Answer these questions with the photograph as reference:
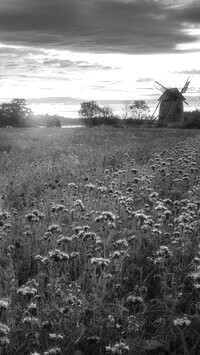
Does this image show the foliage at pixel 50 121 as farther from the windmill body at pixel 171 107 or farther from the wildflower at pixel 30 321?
the wildflower at pixel 30 321

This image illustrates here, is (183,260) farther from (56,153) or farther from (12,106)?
(12,106)

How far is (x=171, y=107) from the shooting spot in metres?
78.6

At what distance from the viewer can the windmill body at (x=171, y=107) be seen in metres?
78.2

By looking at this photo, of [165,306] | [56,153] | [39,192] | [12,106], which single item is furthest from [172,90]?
[165,306]

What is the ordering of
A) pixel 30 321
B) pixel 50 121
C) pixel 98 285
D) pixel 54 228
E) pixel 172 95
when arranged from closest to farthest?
pixel 30 321 < pixel 98 285 < pixel 54 228 < pixel 50 121 < pixel 172 95

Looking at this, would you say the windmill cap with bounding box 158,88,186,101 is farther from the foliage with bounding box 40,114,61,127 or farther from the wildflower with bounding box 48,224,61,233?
the wildflower with bounding box 48,224,61,233

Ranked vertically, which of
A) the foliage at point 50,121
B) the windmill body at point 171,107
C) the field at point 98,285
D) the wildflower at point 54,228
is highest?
the windmill body at point 171,107

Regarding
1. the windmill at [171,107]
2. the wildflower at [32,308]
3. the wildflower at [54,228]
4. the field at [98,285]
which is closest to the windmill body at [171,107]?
the windmill at [171,107]

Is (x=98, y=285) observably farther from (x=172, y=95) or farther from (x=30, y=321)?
(x=172, y=95)

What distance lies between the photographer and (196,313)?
416 cm

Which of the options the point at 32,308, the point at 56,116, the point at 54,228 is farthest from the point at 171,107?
the point at 32,308

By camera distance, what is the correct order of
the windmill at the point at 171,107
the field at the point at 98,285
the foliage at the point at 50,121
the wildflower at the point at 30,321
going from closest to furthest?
the wildflower at the point at 30,321
the field at the point at 98,285
the foliage at the point at 50,121
the windmill at the point at 171,107

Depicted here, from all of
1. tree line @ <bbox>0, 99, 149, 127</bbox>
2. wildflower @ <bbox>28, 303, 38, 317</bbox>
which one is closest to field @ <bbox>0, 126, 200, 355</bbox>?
wildflower @ <bbox>28, 303, 38, 317</bbox>

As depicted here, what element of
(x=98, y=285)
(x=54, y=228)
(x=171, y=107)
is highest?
(x=171, y=107)
